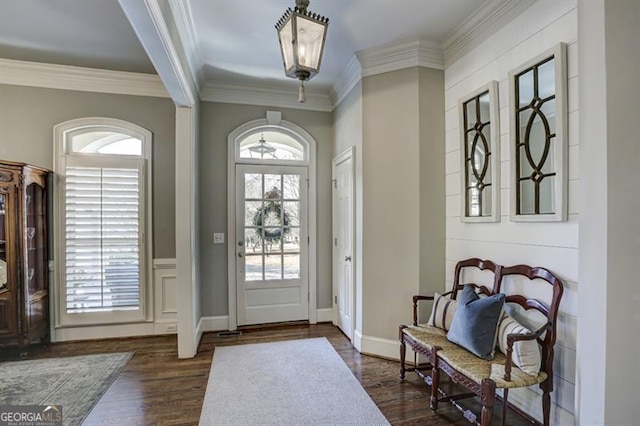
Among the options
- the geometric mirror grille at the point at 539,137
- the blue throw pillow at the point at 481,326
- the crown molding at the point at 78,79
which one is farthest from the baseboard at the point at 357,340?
the crown molding at the point at 78,79

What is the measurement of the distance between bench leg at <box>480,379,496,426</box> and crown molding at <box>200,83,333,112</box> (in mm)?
3457

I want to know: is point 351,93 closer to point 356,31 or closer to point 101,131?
point 356,31

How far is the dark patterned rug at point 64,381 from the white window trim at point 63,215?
1.78 ft

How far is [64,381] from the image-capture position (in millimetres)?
2604

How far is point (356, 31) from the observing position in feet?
9.09

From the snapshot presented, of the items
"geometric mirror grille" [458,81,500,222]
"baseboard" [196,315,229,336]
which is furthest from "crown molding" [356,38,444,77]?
"baseboard" [196,315,229,336]

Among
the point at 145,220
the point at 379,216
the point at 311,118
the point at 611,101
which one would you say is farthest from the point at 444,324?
the point at 145,220

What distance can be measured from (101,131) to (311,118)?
8.14ft

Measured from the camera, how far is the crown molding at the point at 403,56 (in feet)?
9.57

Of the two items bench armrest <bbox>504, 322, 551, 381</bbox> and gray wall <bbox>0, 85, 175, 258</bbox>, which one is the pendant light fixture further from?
gray wall <bbox>0, 85, 175, 258</bbox>

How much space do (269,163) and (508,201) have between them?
2.72 metres

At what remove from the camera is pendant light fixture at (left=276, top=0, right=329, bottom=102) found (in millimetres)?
1813

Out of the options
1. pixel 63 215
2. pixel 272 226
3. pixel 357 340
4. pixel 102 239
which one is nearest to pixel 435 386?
pixel 357 340

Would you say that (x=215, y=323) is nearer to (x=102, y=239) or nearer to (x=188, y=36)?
(x=102, y=239)
